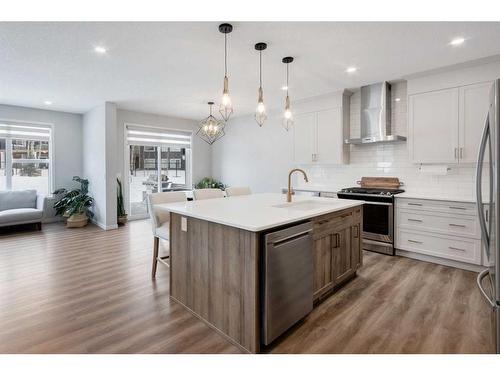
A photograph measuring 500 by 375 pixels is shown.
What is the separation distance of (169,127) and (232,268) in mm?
6000

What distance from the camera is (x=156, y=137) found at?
281 inches

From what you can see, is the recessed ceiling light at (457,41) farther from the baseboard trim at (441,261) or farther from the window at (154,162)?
the window at (154,162)

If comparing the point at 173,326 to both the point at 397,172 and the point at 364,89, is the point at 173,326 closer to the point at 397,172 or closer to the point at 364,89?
the point at 397,172

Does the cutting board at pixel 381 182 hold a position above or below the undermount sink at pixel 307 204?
above

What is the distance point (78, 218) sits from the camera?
19.5 ft

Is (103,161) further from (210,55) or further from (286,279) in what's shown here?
(286,279)

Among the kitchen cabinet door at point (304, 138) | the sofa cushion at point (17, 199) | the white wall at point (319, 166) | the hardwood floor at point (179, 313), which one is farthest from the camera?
the sofa cushion at point (17, 199)

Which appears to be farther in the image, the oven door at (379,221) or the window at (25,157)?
the window at (25,157)

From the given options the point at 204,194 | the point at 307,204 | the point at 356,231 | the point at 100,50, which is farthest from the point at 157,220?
the point at 356,231

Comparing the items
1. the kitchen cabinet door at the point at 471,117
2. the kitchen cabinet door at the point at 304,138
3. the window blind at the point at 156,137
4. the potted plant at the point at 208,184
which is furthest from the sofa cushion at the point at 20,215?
the kitchen cabinet door at the point at 471,117

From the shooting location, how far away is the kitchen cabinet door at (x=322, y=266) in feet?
8.09

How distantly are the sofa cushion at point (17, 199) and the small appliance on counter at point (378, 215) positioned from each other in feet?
20.4

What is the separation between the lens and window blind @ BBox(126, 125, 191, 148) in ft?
22.0
